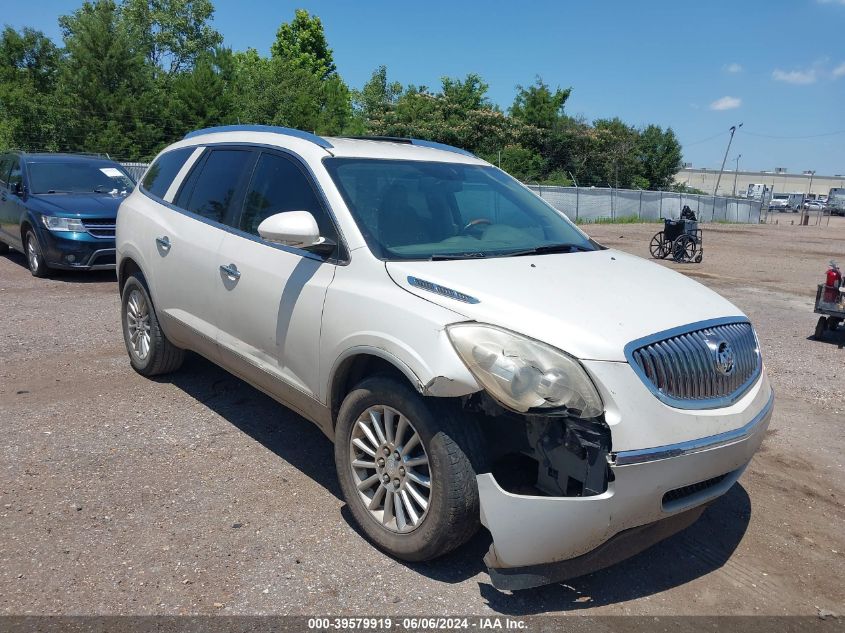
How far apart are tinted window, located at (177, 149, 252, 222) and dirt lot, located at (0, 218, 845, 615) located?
143 centimetres

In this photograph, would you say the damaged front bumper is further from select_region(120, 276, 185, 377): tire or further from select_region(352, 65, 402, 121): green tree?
select_region(352, 65, 402, 121): green tree

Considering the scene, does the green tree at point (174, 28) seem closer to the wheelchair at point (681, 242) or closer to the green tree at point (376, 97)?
the green tree at point (376, 97)

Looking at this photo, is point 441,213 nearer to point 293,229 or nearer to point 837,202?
point 293,229

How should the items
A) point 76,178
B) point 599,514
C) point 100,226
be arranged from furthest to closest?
point 76,178 → point 100,226 → point 599,514

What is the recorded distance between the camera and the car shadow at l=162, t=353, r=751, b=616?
3.09 metres

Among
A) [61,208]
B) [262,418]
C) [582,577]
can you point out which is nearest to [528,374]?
[582,577]

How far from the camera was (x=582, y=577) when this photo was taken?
326 centimetres

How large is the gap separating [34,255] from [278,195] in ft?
26.7

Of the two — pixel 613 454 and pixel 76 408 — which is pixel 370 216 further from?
pixel 76 408

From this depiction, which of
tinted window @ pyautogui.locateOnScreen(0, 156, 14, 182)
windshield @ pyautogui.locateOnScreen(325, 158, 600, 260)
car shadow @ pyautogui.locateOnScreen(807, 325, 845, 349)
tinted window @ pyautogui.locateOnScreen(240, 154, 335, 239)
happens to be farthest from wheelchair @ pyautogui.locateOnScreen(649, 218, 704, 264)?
tinted window @ pyautogui.locateOnScreen(240, 154, 335, 239)

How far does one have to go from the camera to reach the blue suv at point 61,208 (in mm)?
10164

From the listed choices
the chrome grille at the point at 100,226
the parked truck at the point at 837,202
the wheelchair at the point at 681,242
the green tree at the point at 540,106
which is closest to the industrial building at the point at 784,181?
the parked truck at the point at 837,202

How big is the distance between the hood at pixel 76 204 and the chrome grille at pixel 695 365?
9047mm

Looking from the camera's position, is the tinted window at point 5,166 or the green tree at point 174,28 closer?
the tinted window at point 5,166
